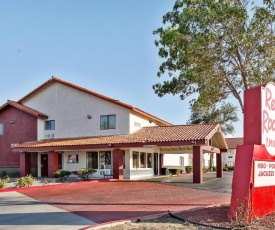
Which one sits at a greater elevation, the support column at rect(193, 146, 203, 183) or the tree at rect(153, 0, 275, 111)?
the tree at rect(153, 0, 275, 111)

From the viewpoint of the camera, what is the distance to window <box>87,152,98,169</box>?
31828 millimetres

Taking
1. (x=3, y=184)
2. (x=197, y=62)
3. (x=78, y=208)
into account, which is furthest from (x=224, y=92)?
(x=3, y=184)

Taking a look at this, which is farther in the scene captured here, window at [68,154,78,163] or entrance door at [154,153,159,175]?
entrance door at [154,153,159,175]

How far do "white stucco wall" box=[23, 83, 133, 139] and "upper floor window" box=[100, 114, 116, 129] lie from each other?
12.0 inches

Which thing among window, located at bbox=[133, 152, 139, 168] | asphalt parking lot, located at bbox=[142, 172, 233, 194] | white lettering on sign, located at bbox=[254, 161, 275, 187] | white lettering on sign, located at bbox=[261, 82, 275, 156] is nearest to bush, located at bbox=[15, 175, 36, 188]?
asphalt parking lot, located at bbox=[142, 172, 233, 194]

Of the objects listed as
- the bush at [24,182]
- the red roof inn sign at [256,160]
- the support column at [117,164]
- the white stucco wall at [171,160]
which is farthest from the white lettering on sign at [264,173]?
the white stucco wall at [171,160]

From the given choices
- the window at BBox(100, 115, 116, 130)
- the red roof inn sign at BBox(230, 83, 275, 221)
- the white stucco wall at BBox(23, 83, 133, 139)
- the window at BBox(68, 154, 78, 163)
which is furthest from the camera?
the window at BBox(68, 154, 78, 163)

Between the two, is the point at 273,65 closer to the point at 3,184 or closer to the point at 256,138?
the point at 256,138

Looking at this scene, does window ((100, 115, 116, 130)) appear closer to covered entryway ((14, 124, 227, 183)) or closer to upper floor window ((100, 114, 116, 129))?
upper floor window ((100, 114, 116, 129))

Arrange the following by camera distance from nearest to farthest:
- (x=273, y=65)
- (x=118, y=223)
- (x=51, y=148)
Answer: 1. (x=118, y=223)
2. (x=273, y=65)
3. (x=51, y=148)

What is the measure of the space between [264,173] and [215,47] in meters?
6.78

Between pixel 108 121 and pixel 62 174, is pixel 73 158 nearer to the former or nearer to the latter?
pixel 62 174

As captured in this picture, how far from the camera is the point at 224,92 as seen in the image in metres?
17.3

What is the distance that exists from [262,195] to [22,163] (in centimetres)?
2664
